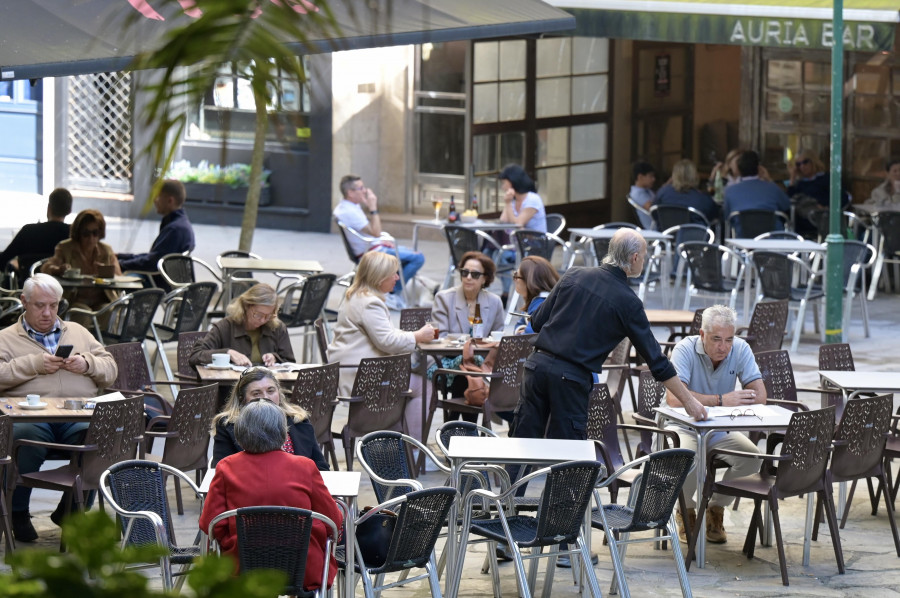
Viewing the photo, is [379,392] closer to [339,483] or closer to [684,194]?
[339,483]

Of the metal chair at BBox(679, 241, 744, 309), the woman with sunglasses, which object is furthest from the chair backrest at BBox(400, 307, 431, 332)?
the metal chair at BBox(679, 241, 744, 309)

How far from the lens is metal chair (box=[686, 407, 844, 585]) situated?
6.58 m

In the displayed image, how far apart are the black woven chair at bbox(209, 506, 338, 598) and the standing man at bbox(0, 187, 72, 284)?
664 centimetres

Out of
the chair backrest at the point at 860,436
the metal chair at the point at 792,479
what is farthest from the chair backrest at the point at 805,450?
the chair backrest at the point at 860,436

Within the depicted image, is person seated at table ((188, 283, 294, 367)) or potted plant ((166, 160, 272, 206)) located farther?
person seated at table ((188, 283, 294, 367))

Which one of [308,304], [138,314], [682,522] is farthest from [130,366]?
[308,304]

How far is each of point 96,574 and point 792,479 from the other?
6404 mm

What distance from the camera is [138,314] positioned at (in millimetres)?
9719

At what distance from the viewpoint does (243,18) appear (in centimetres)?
66

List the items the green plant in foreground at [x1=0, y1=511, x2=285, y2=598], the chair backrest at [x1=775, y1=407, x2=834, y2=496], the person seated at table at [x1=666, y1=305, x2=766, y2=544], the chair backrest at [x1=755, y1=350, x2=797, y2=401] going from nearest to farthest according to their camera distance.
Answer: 1. the green plant in foreground at [x1=0, y1=511, x2=285, y2=598]
2. the chair backrest at [x1=775, y1=407, x2=834, y2=496]
3. the person seated at table at [x1=666, y1=305, x2=766, y2=544]
4. the chair backrest at [x1=755, y1=350, x2=797, y2=401]

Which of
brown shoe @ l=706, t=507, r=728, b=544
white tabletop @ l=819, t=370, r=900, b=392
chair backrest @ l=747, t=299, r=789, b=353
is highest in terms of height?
chair backrest @ l=747, t=299, r=789, b=353

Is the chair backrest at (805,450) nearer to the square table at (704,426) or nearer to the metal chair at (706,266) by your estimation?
the square table at (704,426)

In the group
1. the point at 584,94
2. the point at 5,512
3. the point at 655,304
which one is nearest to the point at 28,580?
the point at 5,512

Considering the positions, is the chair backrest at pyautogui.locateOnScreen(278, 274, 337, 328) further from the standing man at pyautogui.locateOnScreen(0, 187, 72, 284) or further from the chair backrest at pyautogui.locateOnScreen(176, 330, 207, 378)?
the chair backrest at pyautogui.locateOnScreen(176, 330, 207, 378)
